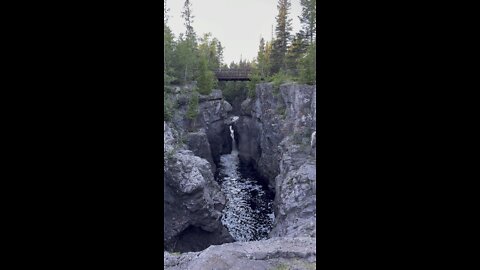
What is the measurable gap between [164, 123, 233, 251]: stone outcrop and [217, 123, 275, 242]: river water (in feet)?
6.57

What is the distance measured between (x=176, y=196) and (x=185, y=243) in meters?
3.48

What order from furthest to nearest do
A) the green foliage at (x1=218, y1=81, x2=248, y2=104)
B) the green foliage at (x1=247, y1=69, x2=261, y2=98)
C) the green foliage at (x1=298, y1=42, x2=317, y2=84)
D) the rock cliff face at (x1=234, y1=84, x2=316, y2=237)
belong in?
the green foliage at (x1=218, y1=81, x2=248, y2=104) < the green foliage at (x1=247, y1=69, x2=261, y2=98) < the green foliage at (x1=298, y1=42, x2=317, y2=84) < the rock cliff face at (x1=234, y1=84, x2=316, y2=237)

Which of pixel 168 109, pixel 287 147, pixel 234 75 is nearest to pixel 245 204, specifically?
pixel 287 147

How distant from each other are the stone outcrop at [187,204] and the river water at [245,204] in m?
2.00

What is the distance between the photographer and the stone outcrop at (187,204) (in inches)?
791

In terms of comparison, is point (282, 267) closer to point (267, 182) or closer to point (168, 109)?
point (168, 109)

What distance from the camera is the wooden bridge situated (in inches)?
1539

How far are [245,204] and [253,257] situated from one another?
17034 millimetres

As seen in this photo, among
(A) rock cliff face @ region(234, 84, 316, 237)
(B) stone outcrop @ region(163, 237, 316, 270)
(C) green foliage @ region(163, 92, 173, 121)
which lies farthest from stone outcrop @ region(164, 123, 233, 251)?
(B) stone outcrop @ region(163, 237, 316, 270)

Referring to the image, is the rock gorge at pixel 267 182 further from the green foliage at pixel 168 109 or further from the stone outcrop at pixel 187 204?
the green foliage at pixel 168 109

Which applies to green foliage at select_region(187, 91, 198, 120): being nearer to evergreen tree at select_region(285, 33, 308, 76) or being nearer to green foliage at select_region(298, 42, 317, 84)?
green foliage at select_region(298, 42, 317, 84)
